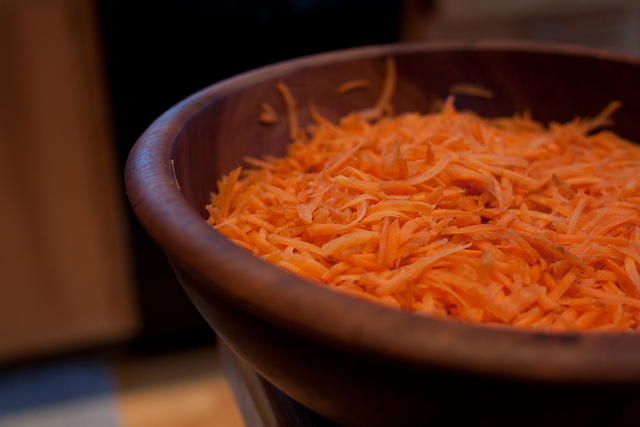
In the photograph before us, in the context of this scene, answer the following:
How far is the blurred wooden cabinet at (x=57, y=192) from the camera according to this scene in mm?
1206

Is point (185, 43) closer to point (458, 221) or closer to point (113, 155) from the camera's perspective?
point (113, 155)

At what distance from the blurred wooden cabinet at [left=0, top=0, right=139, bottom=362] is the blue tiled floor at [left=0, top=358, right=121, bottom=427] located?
0.06m

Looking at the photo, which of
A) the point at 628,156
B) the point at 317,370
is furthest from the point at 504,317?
the point at 628,156

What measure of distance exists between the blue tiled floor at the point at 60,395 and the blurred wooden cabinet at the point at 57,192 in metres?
0.06

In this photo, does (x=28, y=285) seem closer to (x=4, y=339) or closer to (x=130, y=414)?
(x=4, y=339)

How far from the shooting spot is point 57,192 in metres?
1.35

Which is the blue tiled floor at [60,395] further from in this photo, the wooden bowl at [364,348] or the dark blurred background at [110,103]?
the wooden bowl at [364,348]

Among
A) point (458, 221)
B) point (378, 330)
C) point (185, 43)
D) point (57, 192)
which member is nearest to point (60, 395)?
point (57, 192)

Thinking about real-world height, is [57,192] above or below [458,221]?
below

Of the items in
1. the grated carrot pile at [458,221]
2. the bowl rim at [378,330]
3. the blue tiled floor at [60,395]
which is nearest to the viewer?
the bowl rim at [378,330]

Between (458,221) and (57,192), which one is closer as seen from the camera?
(458,221)

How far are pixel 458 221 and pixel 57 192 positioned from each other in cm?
119

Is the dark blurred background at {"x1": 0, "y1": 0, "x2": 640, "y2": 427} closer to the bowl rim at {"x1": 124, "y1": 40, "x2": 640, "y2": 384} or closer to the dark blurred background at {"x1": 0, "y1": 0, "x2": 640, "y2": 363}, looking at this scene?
the dark blurred background at {"x1": 0, "y1": 0, "x2": 640, "y2": 363}

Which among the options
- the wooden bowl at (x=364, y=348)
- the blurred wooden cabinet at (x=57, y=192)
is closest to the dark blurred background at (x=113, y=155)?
the blurred wooden cabinet at (x=57, y=192)
